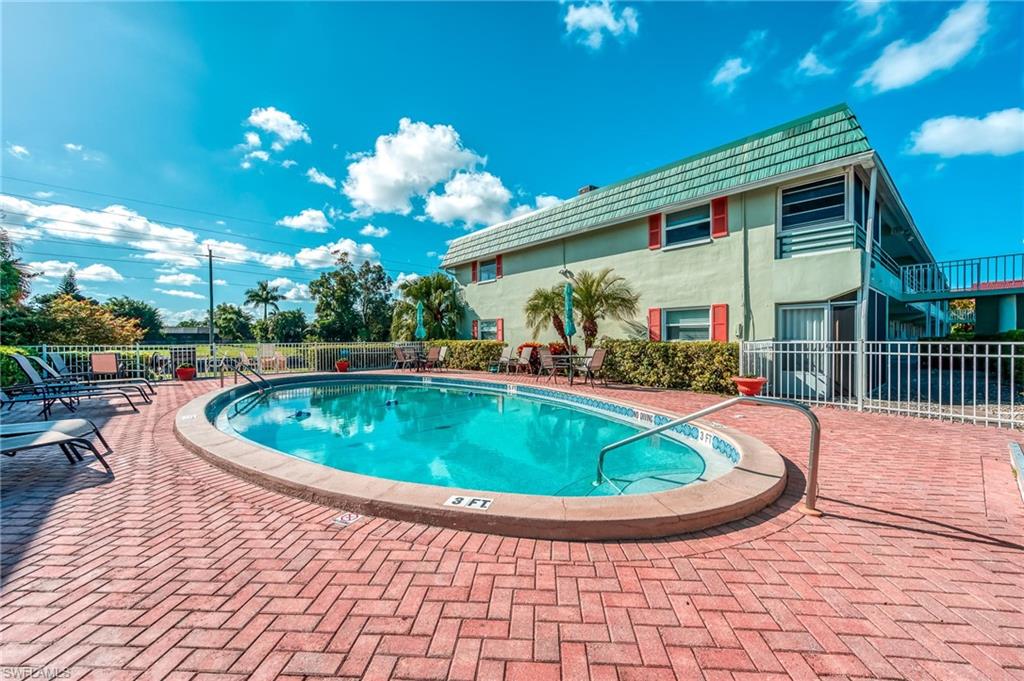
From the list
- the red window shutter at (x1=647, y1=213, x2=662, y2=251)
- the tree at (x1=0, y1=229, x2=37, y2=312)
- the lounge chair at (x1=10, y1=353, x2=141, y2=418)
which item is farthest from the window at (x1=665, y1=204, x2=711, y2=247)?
the tree at (x1=0, y1=229, x2=37, y2=312)

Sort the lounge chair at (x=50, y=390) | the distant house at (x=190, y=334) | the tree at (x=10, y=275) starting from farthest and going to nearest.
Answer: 1. the distant house at (x=190, y=334)
2. the tree at (x=10, y=275)
3. the lounge chair at (x=50, y=390)

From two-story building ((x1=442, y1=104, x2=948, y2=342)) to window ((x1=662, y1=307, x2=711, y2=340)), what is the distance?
0.10 feet

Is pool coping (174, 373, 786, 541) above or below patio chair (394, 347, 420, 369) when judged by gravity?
below

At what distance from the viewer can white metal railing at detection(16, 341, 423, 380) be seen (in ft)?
40.6

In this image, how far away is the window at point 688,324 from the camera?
10719 mm

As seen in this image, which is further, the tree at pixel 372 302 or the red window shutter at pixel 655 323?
the tree at pixel 372 302

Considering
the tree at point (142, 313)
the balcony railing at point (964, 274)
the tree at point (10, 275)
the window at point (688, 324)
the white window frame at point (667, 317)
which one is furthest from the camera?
the tree at point (142, 313)

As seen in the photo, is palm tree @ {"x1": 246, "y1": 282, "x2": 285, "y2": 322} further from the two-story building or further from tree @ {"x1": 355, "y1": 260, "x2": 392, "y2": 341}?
the two-story building

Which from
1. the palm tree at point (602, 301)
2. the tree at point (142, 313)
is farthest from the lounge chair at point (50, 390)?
the tree at point (142, 313)

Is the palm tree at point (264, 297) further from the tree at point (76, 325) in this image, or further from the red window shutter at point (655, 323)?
the red window shutter at point (655, 323)

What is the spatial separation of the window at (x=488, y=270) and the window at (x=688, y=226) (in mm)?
7896

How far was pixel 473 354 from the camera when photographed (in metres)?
15.4

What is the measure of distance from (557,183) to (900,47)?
11180 millimetres

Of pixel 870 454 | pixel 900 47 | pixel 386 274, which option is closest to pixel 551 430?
pixel 870 454
